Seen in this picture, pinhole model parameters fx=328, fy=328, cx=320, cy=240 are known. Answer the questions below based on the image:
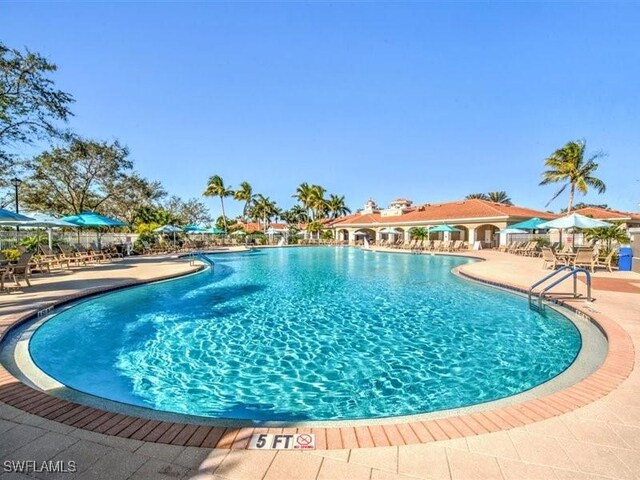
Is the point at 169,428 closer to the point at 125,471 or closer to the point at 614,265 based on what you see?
the point at 125,471

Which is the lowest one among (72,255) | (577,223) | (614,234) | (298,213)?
(72,255)

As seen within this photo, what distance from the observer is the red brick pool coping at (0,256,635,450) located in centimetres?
254

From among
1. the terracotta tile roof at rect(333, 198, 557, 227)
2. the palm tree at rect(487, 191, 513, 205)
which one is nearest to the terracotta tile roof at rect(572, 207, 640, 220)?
the terracotta tile roof at rect(333, 198, 557, 227)

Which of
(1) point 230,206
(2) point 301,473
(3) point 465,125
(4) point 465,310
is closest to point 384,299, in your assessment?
(4) point 465,310

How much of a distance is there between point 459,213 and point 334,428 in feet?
110

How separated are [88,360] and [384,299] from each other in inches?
277

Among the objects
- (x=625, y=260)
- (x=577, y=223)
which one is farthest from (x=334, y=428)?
(x=625, y=260)

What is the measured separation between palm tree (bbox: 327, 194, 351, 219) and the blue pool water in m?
48.8

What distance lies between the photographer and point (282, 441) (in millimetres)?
2553

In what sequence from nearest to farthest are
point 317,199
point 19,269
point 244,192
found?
point 19,269
point 244,192
point 317,199

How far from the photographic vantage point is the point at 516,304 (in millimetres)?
8625

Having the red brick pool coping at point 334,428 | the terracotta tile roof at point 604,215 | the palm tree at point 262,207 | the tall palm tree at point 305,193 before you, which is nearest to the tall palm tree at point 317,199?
the tall palm tree at point 305,193

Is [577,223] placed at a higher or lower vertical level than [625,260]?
higher

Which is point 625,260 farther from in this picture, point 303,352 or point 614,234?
point 303,352
